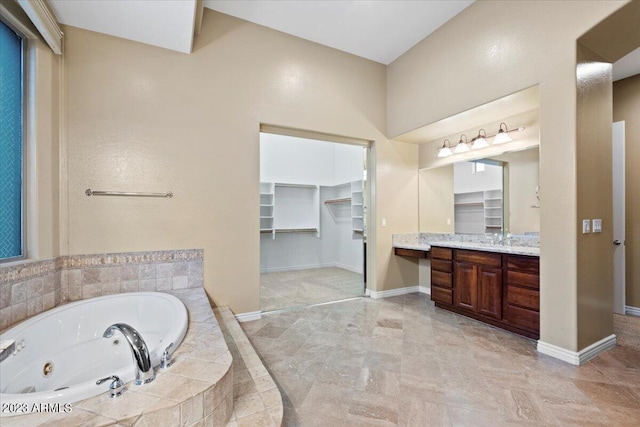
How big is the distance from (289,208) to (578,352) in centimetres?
467

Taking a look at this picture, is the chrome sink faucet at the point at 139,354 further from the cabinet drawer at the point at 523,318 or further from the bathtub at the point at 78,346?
the cabinet drawer at the point at 523,318

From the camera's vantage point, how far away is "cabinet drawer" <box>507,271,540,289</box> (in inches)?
96.4

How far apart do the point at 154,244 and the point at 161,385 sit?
5.84 ft

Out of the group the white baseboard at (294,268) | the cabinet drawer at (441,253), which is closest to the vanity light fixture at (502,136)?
the cabinet drawer at (441,253)

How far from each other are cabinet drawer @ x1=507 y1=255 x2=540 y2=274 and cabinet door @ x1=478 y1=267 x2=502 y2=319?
16 cm

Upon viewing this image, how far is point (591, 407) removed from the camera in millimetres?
1665

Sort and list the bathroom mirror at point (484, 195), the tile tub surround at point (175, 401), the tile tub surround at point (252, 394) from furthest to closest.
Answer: the bathroom mirror at point (484, 195) < the tile tub surround at point (252, 394) < the tile tub surround at point (175, 401)

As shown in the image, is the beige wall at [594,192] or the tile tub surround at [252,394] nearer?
the tile tub surround at [252,394]

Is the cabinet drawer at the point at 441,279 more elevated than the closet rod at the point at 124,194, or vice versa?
the closet rod at the point at 124,194

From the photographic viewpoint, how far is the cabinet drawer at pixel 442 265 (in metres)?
3.30

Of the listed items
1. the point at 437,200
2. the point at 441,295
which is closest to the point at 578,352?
the point at 441,295

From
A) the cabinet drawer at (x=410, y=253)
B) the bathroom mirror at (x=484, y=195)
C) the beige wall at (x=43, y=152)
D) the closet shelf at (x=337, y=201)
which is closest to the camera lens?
the beige wall at (x=43, y=152)

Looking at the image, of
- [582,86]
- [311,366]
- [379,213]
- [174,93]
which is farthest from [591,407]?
[174,93]

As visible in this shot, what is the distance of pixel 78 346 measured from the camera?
195 cm
